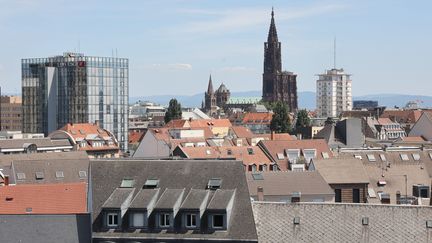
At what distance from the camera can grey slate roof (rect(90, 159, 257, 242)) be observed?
4630cm

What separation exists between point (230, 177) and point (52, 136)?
9468 cm

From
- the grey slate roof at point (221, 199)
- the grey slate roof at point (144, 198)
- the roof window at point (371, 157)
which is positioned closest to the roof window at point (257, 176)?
the roof window at point (371, 157)

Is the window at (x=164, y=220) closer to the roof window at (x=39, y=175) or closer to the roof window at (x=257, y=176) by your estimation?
the roof window at (x=257, y=176)

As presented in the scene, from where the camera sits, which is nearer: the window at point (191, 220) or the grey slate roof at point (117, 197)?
the window at point (191, 220)

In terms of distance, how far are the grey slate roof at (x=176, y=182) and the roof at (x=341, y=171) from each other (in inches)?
1104

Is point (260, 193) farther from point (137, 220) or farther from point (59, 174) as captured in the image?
point (59, 174)

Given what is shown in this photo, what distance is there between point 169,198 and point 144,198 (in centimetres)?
135

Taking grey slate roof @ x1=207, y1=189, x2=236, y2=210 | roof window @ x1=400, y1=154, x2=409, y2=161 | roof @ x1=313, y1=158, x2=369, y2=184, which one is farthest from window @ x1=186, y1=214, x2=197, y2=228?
roof window @ x1=400, y1=154, x2=409, y2=161

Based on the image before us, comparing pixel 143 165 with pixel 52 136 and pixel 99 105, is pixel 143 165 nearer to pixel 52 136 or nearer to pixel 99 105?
pixel 52 136

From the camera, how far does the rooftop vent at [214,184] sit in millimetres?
47969

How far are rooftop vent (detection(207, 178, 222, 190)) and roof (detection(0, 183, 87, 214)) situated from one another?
7682 mm

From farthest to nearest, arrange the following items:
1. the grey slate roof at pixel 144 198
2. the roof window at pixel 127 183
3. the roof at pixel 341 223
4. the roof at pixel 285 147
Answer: the roof at pixel 285 147 < the roof window at pixel 127 183 < the grey slate roof at pixel 144 198 < the roof at pixel 341 223

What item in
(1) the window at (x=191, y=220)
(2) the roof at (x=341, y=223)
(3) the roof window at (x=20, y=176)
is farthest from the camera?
(3) the roof window at (x=20, y=176)

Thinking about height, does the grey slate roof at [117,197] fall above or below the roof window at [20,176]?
above
